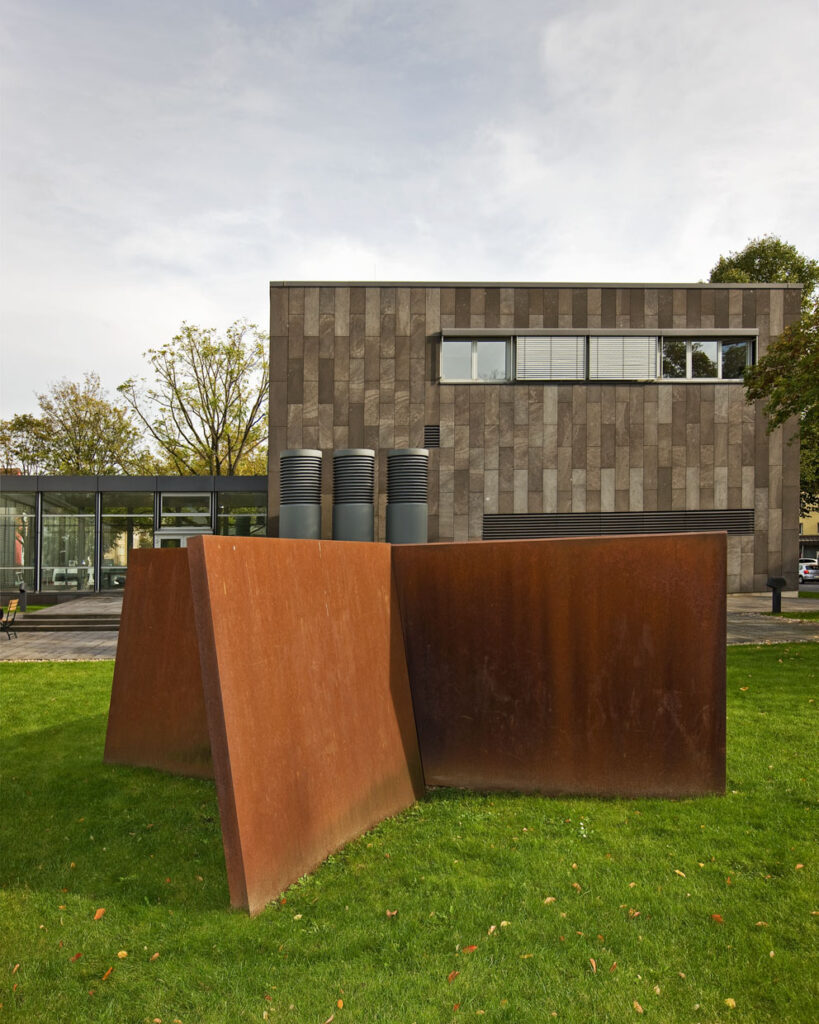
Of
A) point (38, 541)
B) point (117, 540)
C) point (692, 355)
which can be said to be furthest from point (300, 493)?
point (692, 355)

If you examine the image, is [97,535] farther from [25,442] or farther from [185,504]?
[25,442]

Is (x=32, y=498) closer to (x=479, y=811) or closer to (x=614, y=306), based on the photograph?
(x=614, y=306)

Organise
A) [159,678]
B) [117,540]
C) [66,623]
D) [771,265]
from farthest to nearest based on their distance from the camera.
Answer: [771,265] < [117,540] < [66,623] < [159,678]

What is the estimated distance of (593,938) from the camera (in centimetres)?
346

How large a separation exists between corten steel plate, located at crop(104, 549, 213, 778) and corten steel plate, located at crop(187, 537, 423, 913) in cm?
188

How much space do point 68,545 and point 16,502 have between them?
2.19 meters

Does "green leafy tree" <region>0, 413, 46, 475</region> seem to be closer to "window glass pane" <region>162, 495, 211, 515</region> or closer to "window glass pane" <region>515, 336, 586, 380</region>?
"window glass pane" <region>162, 495, 211, 515</region>

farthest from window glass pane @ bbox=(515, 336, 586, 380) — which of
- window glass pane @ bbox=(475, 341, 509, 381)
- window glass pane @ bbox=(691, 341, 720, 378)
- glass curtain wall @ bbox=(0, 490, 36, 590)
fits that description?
glass curtain wall @ bbox=(0, 490, 36, 590)

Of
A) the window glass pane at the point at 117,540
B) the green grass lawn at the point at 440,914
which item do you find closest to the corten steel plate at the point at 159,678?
the green grass lawn at the point at 440,914

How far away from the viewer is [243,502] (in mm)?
22750

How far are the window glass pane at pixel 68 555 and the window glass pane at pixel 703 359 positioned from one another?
65.6 feet

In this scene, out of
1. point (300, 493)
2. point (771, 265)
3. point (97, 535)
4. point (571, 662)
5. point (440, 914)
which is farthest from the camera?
point (771, 265)

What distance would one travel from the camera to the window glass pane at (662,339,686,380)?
20781mm

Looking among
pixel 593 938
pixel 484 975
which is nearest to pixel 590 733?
pixel 593 938
